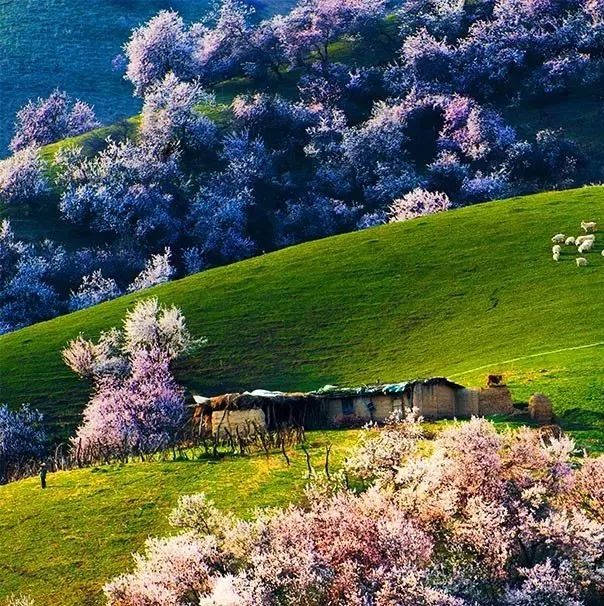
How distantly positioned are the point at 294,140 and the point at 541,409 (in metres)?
90.0

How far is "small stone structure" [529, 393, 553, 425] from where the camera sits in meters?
47.8

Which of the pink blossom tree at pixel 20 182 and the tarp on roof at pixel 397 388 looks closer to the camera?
the tarp on roof at pixel 397 388

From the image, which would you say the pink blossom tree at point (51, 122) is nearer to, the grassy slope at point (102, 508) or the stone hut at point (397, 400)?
the stone hut at point (397, 400)

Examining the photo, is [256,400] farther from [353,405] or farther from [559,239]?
[559,239]

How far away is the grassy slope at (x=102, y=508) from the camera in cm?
3675

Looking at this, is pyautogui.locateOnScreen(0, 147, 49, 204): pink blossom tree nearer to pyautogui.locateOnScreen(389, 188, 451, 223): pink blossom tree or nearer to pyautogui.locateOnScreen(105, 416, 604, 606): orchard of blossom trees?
pyautogui.locateOnScreen(389, 188, 451, 223): pink blossom tree

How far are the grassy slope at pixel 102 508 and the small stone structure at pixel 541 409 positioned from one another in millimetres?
7904

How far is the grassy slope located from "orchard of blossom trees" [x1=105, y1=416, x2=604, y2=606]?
2.62m

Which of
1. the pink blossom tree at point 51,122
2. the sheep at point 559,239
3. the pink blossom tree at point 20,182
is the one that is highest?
the pink blossom tree at point 51,122

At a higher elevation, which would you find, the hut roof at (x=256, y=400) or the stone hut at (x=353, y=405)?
the hut roof at (x=256, y=400)

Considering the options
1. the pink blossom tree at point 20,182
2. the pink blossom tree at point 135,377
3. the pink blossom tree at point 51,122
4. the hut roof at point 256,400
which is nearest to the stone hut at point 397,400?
the hut roof at point 256,400

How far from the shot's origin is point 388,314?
2921 inches

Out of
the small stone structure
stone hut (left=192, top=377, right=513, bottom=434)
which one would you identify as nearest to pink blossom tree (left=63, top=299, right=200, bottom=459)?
stone hut (left=192, top=377, right=513, bottom=434)

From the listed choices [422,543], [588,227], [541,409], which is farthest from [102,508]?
[588,227]
